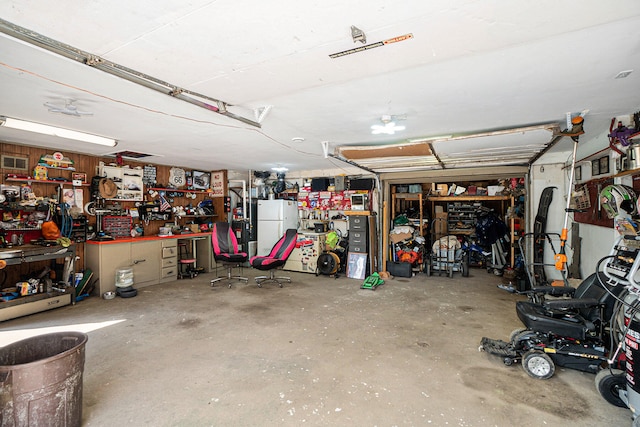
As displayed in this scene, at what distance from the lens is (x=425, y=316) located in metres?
3.85

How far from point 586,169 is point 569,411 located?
10.8ft

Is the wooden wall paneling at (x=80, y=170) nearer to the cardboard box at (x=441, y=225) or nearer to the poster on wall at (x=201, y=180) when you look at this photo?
the poster on wall at (x=201, y=180)

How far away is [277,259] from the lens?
18.1ft

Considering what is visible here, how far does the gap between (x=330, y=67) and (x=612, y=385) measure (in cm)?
296

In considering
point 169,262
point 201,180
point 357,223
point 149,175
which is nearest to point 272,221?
point 201,180

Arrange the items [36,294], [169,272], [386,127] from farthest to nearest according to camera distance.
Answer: [169,272] < [36,294] < [386,127]

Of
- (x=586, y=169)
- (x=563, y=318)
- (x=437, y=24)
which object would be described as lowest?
(x=563, y=318)

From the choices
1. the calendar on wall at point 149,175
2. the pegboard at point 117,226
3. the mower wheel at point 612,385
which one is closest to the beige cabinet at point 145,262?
the pegboard at point 117,226

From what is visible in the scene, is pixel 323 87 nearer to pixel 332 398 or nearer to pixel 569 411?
pixel 332 398

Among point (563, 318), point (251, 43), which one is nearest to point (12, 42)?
point (251, 43)

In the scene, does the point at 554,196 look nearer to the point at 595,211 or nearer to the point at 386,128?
the point at 595,211

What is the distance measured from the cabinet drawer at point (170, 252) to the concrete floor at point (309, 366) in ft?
3.88

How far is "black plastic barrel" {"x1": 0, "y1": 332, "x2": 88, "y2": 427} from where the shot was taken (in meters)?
1.57

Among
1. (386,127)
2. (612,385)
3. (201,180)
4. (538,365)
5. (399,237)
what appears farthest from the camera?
(201,180)
